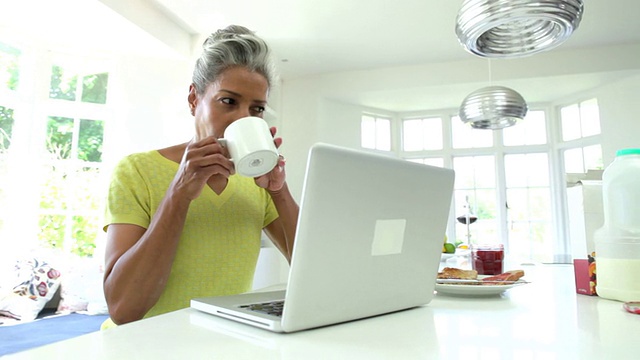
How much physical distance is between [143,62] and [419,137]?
3.81 metres

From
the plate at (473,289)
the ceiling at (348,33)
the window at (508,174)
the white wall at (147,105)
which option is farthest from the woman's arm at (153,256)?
the window at (508,174)

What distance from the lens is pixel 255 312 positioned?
55cm

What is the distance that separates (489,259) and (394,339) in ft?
2.98

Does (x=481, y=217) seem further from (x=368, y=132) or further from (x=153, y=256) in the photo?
(x=153, y=256)

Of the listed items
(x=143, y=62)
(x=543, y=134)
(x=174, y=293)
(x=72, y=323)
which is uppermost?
(x=143, y=62)

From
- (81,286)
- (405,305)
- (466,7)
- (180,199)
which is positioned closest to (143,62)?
(81,286)

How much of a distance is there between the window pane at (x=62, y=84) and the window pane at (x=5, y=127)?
16.0 inches

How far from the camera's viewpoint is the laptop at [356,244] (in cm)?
49

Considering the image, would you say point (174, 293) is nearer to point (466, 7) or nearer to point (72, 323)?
point (466, 7)

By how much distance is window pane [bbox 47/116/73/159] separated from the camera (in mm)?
4043

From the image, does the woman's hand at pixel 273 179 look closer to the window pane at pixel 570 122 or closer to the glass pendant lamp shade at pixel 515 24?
the glass pendant lamp shade at pixel 515 24

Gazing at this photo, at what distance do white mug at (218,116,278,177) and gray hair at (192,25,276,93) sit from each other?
0.94ft

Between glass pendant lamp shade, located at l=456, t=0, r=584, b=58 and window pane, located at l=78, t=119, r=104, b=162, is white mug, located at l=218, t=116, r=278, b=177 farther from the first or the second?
window pane, located at l=78, t=119, r=104, b=162

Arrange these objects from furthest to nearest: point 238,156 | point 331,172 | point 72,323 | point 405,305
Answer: point 72,323
point 238,156
point 405,305
point 331,172
